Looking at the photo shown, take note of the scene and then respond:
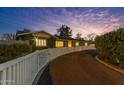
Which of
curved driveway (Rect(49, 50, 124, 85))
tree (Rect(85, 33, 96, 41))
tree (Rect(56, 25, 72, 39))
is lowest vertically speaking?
curved driveway (Rect(49, 50, 124, 85))

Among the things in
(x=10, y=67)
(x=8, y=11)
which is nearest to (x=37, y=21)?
(x=8, y=11)

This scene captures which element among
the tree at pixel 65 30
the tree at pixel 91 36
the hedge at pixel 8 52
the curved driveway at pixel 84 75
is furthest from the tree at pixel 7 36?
the tree at pixel 91 36

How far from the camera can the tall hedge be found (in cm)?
741

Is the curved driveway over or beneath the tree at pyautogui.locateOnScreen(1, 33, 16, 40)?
beneath

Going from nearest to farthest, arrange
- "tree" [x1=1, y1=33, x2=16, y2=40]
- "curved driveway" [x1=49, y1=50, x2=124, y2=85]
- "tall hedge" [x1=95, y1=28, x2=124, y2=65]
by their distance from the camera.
A: "curved driveway" [x1=49, y1=50, x2=124, y2=85], "tree" [x1=1, y1=33, x2=16, y2=40], "tall hedge" [x1=95, y1=28, x2=124, y2=65]

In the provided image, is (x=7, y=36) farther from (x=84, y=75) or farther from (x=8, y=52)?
(x=84, y=75)

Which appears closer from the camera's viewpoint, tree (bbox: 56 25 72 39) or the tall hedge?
the tall hedge

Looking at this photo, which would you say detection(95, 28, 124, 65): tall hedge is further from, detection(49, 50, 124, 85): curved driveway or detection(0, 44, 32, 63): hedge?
detection(0, 44, 32, 63): hedge

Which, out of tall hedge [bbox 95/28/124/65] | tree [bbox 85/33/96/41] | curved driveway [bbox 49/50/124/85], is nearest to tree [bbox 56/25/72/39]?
tree [bbox 85/33/96/41]

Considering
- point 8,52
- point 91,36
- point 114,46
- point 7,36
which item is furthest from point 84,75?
point 7,36

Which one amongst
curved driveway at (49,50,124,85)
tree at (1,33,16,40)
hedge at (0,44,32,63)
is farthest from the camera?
tree at (1,33,16,40)
